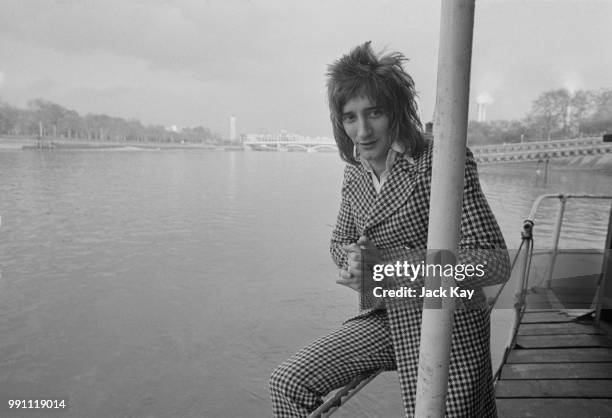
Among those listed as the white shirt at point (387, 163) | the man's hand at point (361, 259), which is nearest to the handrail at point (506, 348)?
the man's hand at point (361, 259)

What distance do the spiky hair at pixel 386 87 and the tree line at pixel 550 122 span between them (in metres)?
26.4

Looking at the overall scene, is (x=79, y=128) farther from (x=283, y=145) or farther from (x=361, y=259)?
(x=361, y=259)

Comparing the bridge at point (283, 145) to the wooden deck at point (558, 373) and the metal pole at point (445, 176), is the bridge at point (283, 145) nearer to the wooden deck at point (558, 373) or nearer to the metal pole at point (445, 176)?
the wooden deck at point (558, 373)

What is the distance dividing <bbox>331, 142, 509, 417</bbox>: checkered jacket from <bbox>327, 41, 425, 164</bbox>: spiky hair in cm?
8

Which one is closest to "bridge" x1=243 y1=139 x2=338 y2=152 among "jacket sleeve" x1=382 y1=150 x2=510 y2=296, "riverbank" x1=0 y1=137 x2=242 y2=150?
"riverbank" x1=0 y1=137 x2=242 y2=150

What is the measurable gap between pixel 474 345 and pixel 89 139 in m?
91.4

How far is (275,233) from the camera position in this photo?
1474cm

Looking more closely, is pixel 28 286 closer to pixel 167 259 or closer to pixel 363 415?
pixel 167 259

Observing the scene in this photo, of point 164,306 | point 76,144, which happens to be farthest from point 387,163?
point 76,144

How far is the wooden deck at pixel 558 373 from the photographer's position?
2.28m

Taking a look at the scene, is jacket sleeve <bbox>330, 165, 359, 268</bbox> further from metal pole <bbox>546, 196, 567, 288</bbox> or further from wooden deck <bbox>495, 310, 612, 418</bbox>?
metal pole <bbox>546, 196, 567, 288</bbox>

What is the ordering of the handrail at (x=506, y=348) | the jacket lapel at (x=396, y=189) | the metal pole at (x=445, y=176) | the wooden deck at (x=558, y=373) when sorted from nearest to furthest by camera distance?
the metal pole at (x=445, y=176) → the jacket lapel at (x=396, y=189) → the handrail at (x=506, y=348) → the wooden deck at (x=558, y=373)

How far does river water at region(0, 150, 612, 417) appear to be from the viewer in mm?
4965

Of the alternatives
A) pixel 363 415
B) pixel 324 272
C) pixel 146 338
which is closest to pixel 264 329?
pixel 146 338
